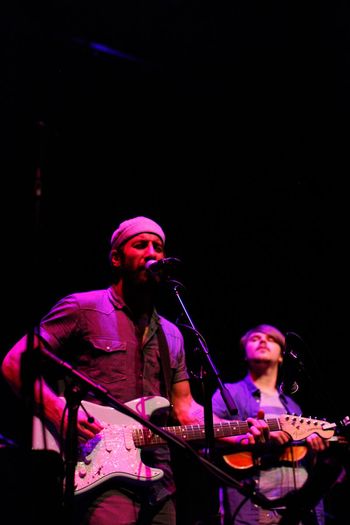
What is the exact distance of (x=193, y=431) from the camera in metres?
3.63

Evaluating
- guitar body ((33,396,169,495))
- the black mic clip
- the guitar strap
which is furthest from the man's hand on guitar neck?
the black mic clip

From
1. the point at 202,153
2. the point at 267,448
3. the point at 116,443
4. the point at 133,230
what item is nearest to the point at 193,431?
the point at 116,443

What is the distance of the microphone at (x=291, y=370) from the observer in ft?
10.3

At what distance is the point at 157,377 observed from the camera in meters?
3.80

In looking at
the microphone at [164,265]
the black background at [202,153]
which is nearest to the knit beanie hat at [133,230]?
the microphone at [164,265]

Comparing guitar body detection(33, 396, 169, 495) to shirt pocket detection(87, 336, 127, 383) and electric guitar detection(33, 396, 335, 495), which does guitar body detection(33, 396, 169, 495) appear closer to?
electric guitar detection(33, 396, 335, 495)

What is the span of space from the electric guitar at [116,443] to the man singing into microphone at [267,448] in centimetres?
112

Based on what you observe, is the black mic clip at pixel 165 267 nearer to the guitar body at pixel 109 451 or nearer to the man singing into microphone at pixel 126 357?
the man singing into microphone at pixel 126 357

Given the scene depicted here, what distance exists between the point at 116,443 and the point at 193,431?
0.55m

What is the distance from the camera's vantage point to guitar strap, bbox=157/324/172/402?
3.82 metres

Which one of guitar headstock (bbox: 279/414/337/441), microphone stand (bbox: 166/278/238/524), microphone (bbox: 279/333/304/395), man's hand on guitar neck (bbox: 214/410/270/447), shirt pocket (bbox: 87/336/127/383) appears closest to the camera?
microphone stand (bbox: 166/278/238/524)

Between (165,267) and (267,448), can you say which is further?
(267,448)

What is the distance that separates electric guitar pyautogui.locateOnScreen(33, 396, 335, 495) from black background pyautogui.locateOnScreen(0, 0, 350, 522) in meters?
1.99

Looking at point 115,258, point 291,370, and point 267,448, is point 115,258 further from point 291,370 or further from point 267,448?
point 267,448
